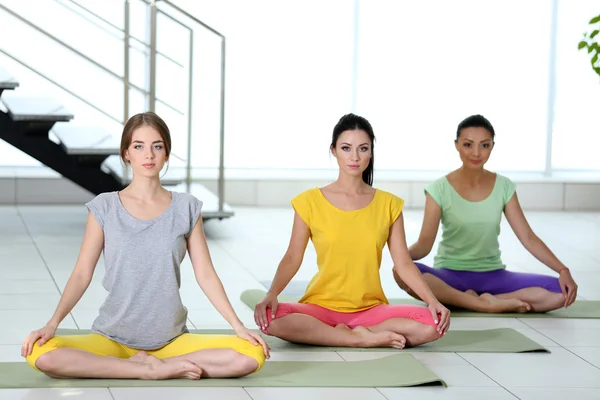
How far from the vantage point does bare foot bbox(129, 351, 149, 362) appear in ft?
10.6

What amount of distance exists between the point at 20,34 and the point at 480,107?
3320 millimetres

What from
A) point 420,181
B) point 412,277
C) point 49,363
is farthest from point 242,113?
point 49,363

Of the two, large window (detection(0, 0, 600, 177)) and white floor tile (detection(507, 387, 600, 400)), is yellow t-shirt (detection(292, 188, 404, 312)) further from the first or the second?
large window (detection(0, 0, 600, 177))

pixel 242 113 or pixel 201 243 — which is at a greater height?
pixel 242 113

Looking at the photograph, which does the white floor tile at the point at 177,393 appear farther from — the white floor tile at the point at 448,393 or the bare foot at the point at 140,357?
the white floor tile at the point at 448,393

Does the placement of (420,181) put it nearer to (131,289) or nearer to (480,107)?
(480,107)

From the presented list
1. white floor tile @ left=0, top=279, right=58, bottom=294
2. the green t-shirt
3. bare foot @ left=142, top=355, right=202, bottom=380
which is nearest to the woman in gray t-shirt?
bare foot @ left=142, top=355, right=202, bottom=380

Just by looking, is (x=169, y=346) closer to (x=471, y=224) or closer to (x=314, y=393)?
(x=314, y=393)

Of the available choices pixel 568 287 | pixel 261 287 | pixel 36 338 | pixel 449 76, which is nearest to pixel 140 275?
pixel 36 338

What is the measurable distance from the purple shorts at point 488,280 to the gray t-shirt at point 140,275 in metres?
1.50

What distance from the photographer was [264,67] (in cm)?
775

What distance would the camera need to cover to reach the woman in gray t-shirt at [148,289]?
10.5ft

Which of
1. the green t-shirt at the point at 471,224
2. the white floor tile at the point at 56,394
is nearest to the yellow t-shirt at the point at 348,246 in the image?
the green t-shirt at the point at 471,224

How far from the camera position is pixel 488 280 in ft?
14.9
